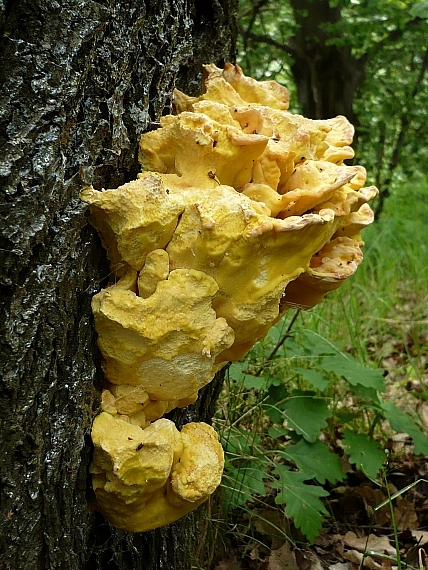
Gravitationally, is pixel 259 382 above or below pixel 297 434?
above

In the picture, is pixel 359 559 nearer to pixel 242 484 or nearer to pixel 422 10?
pixel 242 484

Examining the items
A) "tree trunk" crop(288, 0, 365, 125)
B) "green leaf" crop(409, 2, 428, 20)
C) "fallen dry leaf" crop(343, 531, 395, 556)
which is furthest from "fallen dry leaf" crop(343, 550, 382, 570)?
"tree trunk" crop(288, 0, 365, 125)

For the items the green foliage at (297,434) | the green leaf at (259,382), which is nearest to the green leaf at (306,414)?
the green foliage at (297,434)

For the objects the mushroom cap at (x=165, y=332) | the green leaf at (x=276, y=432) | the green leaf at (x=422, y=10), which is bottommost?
the green leaf at (x=276, y=432)

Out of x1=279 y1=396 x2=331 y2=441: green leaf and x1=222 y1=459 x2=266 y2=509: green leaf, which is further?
x1=279 y1=396 x2=331 y2=441: green leaf

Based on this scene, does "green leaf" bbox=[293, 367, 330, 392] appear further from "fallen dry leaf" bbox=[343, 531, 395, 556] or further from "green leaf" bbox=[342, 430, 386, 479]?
"fallen dry leaf" bbox=[343, 531, 395, 556]

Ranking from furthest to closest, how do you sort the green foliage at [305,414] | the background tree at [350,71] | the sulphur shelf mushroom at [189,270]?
the background tree at [350,71], the green foliage at [305,414], the sulphur shelf mushroom at [189,270]

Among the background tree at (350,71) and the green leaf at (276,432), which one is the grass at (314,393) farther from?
the background tree at (350,71)

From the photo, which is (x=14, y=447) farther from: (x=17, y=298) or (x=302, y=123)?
(x=302, y=123)

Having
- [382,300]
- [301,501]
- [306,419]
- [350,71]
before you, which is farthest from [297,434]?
[350,71]
